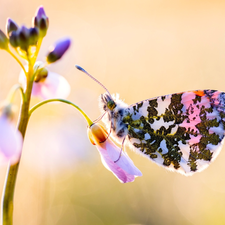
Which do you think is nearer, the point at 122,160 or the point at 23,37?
the point at 23,37

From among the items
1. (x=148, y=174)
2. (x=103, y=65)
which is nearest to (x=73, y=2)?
(x=103, y=65)

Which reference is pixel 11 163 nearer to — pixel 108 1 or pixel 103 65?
pixel 103 65

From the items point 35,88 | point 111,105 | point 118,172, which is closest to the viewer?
point 118,172

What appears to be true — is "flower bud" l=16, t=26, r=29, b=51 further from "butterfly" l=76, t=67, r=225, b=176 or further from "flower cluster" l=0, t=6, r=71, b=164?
"butterfly" l=76, t=67, r=225, b=176

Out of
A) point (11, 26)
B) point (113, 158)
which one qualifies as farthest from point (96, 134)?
point (11, 26)

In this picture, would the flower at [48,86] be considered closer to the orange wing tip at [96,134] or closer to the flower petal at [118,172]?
the orange wing tip at [96,134]

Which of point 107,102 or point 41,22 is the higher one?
point 41,22

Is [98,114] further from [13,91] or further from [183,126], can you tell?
[13,91]

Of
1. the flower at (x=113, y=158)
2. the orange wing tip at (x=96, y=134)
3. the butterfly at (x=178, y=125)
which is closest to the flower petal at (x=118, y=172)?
the flower at (x=113, y=158)
